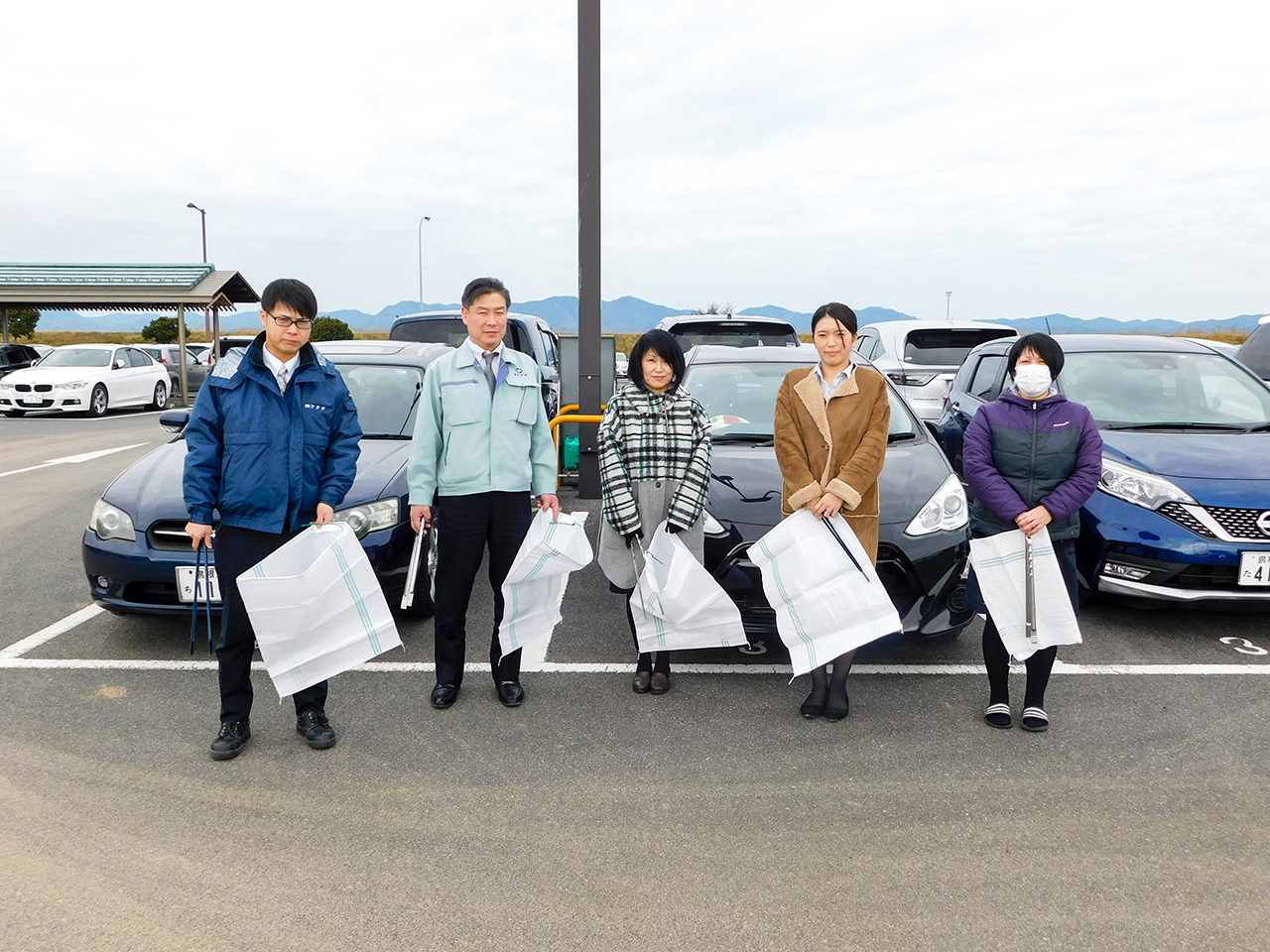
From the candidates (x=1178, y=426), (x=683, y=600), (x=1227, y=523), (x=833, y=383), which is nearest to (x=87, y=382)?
(x=683, y=600)

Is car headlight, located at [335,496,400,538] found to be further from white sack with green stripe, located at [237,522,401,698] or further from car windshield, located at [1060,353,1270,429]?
car windshield, located at [1060,353,1270,429]

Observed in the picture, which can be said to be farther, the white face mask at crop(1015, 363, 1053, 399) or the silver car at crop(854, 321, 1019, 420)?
the silver car at crop(854, 321, 1019, 420)

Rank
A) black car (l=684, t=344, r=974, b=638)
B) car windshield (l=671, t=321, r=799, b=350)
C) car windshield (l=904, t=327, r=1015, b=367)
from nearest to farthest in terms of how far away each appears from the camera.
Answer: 1. black car (l=684, t=344, r=974, b=638)
2. car windshield (l=671, t=321, r=799, b=350)
3. car windshield (l=904, t=327, r=1015, b=367)

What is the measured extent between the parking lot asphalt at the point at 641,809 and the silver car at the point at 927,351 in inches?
222

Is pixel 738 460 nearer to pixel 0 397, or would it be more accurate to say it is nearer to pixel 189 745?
pixel 189 745

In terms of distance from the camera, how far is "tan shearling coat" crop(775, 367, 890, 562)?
3633mm

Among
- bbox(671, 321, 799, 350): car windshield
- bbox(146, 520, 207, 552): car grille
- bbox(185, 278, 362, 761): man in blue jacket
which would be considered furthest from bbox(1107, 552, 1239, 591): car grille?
bbox(671, 321, 799, 350): car windshield

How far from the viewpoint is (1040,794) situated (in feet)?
10.1

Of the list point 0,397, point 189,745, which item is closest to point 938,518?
point 189,745

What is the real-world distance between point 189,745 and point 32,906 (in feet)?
3.37

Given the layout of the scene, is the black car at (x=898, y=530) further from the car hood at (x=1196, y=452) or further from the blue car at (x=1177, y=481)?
the car hood at (x=1196, y=452)

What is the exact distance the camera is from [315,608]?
11.2 feet

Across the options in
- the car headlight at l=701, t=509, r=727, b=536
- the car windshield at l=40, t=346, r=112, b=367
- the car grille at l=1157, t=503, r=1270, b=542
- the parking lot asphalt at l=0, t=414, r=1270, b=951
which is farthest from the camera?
the car windshield at l=40, t=346, r=112, b=367

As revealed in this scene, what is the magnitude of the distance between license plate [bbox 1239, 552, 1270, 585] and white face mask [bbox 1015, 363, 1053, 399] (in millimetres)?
1745
